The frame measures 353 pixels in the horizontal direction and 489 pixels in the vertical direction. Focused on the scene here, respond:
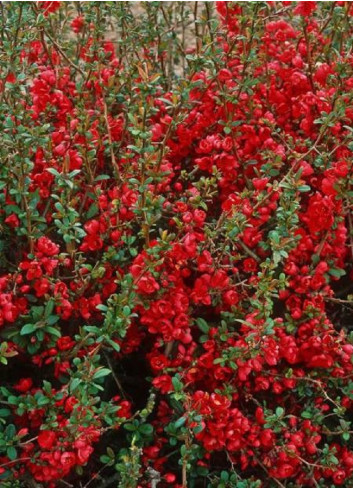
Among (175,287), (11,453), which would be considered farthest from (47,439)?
(175,287)

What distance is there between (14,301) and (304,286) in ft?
2.42

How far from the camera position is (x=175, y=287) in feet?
6.51

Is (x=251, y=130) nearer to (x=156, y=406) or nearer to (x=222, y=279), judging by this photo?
(x=222, y=279)

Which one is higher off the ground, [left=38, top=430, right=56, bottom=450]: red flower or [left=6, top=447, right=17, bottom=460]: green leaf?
[left=38, top=430, right=56, bottom=450]: red flower

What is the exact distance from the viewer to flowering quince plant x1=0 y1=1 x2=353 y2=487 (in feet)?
6.22

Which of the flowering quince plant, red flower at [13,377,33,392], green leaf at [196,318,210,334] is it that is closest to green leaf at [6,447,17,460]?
the flowering quince plant

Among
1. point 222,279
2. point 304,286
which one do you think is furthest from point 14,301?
point 304,286

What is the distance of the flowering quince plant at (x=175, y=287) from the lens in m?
1.89

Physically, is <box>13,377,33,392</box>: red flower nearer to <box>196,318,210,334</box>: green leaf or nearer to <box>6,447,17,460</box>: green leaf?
<box>6,447,17,460</box>: green leaf

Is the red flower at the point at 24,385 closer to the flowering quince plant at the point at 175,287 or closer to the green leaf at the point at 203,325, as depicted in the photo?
the flowering quince plant at the point at 175,287

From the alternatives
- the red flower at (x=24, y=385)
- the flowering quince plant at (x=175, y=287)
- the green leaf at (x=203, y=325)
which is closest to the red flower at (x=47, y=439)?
the flowering quince plant at (x=175, y=287)

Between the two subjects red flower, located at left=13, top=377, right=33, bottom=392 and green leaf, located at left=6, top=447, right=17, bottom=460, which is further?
red flower, located at left=13, top=377, right=33, bottom=392

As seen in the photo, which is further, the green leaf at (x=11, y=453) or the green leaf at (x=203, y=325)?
the green leaf at (x=203, y=325)

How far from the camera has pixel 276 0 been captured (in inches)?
107
